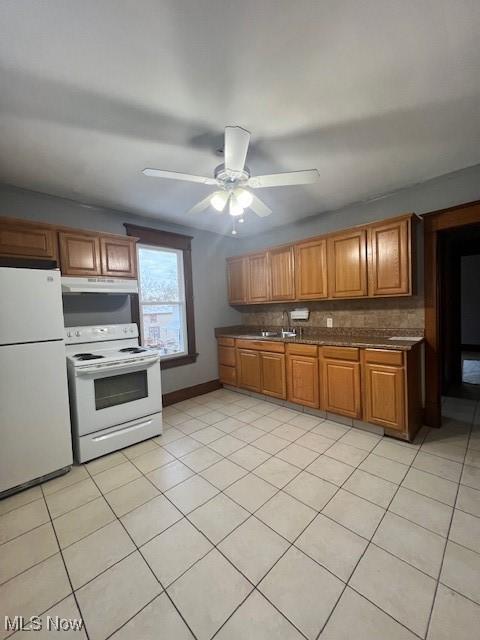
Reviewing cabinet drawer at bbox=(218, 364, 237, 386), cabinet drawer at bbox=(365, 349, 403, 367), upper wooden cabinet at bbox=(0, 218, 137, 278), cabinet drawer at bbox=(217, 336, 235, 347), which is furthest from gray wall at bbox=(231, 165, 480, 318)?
upper wooden cabinet at bbox=(0, 218, 137, 278)

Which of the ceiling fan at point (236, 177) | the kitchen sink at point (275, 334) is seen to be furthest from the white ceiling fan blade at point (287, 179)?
the kitchen sink at point (275, 334)

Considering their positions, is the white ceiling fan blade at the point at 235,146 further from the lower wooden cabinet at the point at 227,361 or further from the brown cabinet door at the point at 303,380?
the lower wooden cabinet at the point at 227,361

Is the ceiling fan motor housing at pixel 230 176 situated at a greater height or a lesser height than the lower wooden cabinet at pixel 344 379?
greater

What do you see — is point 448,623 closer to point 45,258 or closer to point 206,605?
point 206,605

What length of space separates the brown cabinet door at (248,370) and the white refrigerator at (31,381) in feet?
7.67

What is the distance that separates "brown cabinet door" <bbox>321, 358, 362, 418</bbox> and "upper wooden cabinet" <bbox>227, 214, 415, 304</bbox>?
0.83 metres

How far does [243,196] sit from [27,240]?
1976 millimetres

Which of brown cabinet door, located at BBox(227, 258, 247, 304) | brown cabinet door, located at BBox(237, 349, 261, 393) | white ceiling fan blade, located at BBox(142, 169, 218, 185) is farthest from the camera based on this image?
brown cabinet door, located at BBox(227, 258, 247, 304)

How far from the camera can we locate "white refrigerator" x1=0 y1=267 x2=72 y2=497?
79.9 inches

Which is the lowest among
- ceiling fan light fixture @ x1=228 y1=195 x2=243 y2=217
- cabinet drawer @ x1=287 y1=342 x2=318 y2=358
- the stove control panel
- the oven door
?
the oven door

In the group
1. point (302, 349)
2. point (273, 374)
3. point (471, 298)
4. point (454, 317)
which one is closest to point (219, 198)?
point (302, 349)

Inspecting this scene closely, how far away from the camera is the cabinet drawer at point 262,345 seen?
142 inches

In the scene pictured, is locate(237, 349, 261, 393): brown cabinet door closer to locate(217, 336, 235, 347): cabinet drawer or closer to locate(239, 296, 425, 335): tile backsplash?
locate(217, 336, 235, 347): cabinet drawer

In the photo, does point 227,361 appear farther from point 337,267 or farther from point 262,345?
point 337,267
